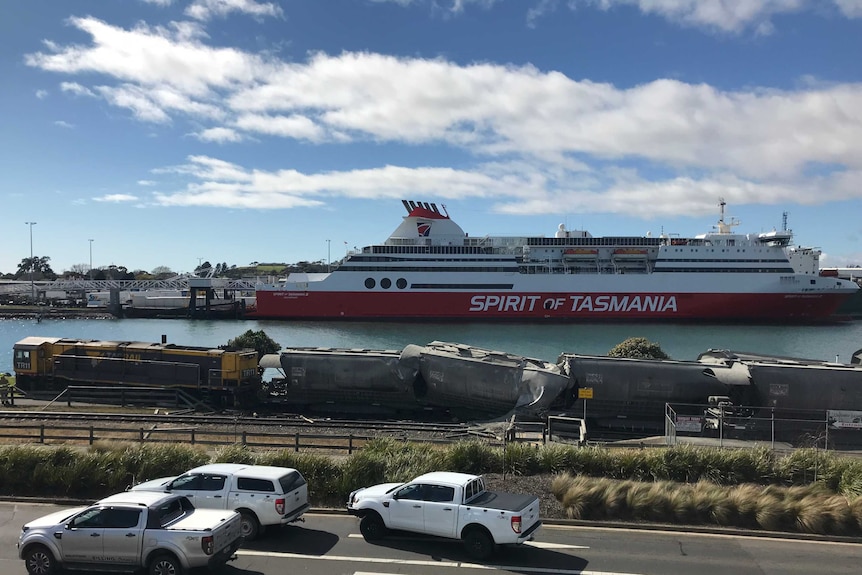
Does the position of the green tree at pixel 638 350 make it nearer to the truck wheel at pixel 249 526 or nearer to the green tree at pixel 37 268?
the truck wheel at pixel 249 526

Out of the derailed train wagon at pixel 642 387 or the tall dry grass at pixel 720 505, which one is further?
the derailed train wagon at pixel 642 387

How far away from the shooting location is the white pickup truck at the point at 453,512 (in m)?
8.28

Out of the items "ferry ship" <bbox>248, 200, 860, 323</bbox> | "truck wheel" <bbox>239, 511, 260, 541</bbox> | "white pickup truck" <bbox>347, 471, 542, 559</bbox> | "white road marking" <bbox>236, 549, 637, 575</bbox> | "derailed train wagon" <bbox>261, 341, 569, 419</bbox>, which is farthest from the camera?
"ferry ship" <bbox>248, 200, 860, 323</bbox>

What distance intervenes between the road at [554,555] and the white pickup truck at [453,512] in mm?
334

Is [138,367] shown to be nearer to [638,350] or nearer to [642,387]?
[642,387]

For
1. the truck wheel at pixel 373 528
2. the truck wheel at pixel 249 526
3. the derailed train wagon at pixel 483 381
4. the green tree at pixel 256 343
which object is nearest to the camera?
the truck wheel at pixel 249 526

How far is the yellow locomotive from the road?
13.4m

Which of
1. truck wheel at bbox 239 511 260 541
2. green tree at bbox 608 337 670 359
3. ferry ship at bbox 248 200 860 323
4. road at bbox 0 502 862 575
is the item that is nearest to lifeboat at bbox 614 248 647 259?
ferry ship at bbox 248 200 860 323

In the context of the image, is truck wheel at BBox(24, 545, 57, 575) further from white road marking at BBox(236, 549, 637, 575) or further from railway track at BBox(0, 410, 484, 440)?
railway track at BBox(0, 410, 484, 440)

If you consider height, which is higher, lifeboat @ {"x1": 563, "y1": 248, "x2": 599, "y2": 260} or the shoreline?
lifeboat @ {"x1": 563, "y1": 248, "x2": 599, "y2": 260}

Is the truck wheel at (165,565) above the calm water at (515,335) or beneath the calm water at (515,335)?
above

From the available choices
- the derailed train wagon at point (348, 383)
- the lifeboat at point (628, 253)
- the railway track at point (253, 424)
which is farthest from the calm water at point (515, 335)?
the railway track at point (253, 424)

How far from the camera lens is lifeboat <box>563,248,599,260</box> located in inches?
2569

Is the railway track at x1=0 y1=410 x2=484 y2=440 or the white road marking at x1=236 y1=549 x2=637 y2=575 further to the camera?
the railway track at x1=0 y1=410 x2=484 y2=440
